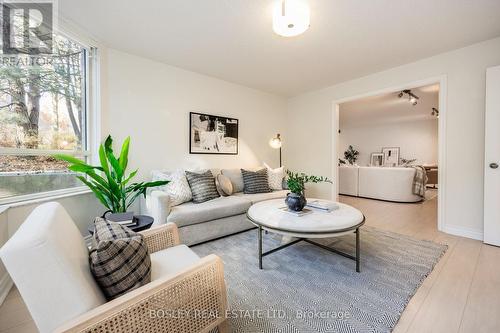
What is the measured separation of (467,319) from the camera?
1349mm

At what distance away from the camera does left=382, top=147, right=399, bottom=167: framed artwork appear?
7.84 metres

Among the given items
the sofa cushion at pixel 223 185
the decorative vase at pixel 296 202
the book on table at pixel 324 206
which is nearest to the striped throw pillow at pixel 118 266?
the decorative vase at pixel 296 202

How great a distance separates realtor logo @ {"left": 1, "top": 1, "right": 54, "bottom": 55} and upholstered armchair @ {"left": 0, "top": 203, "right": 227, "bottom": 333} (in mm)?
1806

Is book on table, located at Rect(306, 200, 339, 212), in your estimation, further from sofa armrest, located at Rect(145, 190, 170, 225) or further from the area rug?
sofa armrest, located at Rect(145, 190, 170, 225)

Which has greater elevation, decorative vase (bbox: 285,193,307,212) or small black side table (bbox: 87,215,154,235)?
decorative vase (bbox: 285,193,307,212)

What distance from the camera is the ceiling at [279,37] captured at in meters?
1.92

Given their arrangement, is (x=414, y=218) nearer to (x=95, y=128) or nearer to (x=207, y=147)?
(x=207, y=147)

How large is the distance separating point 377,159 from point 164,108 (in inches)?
319

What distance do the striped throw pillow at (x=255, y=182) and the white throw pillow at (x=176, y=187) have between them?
39.0 inches

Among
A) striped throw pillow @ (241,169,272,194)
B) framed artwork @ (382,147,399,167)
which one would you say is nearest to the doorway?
framed artwork @ (382,147,399,167)

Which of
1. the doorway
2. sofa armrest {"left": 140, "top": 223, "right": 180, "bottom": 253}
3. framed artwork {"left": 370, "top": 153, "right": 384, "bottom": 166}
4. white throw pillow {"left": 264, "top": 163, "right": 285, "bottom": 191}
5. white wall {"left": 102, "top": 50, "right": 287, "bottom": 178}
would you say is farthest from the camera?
framed artwork {"left": 370, "top": 153, "right": 384, "bottom": 166}

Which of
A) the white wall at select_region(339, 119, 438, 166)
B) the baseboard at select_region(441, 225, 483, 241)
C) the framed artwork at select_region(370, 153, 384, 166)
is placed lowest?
the baseboard at select_region(441, 225, 483, 241)

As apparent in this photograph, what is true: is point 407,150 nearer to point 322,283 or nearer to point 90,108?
point 322,283

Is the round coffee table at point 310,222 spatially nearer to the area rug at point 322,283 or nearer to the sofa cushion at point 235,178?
the area rug at point 322,283
